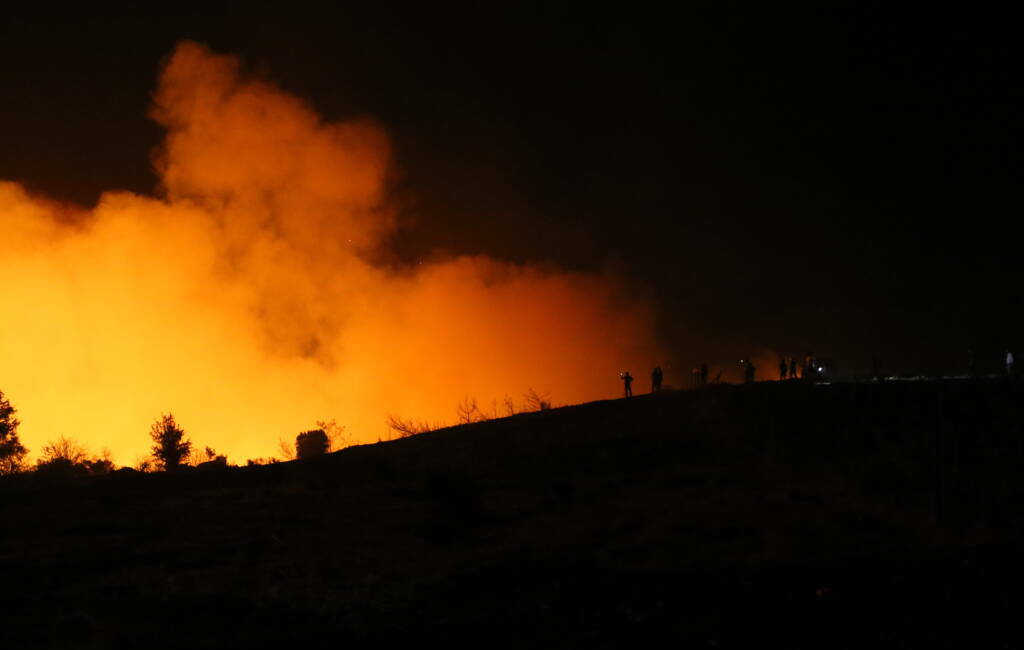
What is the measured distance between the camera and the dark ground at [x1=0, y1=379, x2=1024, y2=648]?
1165 cm

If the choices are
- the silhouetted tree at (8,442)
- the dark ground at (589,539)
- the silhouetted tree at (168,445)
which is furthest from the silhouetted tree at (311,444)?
the dark ground at (589,539)

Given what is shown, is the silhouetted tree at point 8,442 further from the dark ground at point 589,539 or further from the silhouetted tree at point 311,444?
the dark ground at point 589,539

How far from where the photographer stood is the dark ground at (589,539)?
1165 centimetres

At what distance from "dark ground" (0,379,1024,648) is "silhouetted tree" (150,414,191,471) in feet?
83.0

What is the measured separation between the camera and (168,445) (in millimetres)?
52094

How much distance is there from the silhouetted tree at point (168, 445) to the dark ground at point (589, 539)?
996 inches

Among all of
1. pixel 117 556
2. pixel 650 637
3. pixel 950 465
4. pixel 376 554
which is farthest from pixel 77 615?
pixel 950 465

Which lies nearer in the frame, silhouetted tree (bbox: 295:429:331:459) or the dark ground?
the dark ground

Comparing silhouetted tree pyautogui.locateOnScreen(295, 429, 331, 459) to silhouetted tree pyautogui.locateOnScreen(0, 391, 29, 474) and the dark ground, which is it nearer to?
silhouetted tree pyautogui.locateOnScreen(0, 391, 29, 474)

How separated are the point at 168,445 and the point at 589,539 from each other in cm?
4378

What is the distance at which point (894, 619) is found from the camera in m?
10.9

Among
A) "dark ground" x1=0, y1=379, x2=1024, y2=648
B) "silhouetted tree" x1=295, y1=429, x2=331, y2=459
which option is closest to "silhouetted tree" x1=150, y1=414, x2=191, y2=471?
"silhouetted tree" x1=295, y1=429, x2=331, y2=459

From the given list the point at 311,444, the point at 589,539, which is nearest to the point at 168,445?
the point at 311,444

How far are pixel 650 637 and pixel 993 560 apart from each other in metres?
6.55
